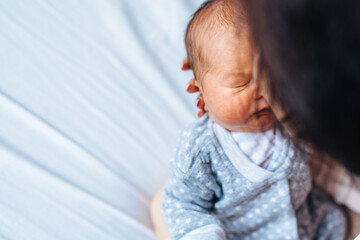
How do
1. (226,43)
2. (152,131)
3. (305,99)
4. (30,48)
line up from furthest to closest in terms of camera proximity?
1. (152,131)
2. (30,48)
3. (226,43)
4. (305,99)

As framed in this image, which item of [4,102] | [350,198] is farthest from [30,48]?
[350,198]

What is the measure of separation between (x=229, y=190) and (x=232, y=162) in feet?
0.18

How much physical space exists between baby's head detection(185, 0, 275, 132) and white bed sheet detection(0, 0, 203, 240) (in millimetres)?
310

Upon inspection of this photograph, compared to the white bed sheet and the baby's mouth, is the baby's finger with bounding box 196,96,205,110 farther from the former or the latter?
the white bed sheet

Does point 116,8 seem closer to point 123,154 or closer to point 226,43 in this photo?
point 123,154

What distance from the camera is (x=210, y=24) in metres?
0.54

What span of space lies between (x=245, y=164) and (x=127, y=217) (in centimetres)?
30

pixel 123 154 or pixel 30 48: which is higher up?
pixel 30 48

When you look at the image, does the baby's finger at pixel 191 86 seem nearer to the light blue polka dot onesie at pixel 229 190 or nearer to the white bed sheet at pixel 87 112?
the light blue polka dot onesie at pixel 229 190

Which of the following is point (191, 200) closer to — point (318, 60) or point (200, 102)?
point (200, 102)

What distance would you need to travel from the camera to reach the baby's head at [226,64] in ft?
1.71

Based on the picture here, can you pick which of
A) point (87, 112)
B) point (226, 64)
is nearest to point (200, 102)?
point (226, 64)

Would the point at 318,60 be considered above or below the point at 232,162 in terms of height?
above

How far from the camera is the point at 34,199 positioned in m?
0.73
